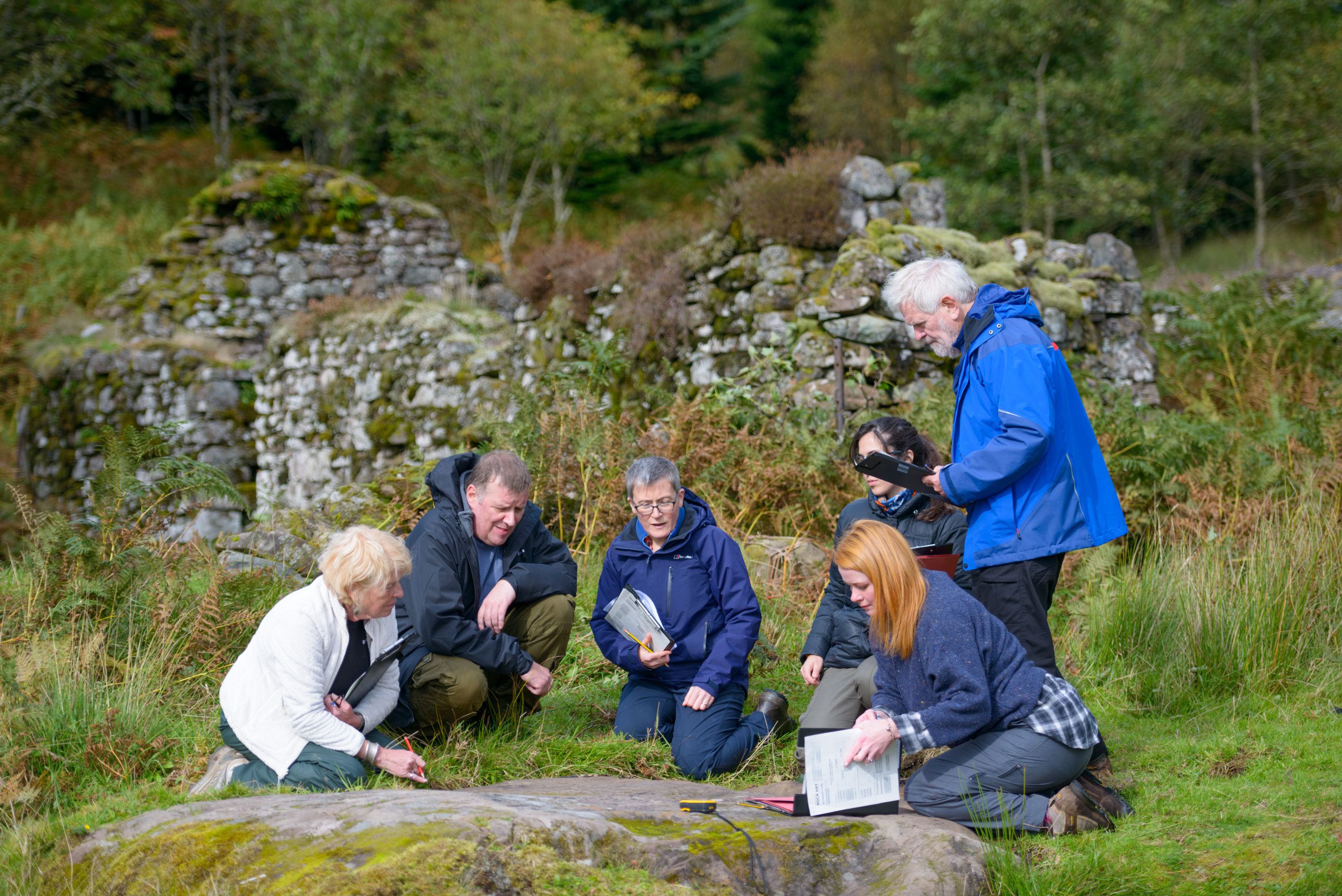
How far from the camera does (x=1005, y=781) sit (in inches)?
125

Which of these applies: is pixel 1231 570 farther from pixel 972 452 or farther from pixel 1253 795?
pixel 972 452

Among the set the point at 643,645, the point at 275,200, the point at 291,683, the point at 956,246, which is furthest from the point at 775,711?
the point at 275,200

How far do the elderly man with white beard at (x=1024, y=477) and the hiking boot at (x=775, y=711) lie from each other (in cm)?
120

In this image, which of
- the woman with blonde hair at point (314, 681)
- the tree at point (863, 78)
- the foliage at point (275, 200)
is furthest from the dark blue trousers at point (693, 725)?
the tree at point (863, 78)

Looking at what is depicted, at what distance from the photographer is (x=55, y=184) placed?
19750 millimetres

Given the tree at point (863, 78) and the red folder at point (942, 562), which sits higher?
the tree at point (863, 78)

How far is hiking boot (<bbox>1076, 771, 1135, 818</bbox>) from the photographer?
10.9 ft

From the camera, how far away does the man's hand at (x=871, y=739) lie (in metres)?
3.01

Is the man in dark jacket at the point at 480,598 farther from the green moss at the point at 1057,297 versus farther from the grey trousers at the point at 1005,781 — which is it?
the green moss at the point at 1057,297

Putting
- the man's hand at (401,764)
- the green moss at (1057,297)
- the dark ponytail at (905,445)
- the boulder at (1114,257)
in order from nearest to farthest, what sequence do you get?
1. the man's hand at (401,764)
2. the dark ponytail at (905,445)
3. the green moss at (1057,297)
4. the boulder at (1114,257)

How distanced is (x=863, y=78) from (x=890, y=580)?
24666 millimetres

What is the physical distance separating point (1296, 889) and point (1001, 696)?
92 cm

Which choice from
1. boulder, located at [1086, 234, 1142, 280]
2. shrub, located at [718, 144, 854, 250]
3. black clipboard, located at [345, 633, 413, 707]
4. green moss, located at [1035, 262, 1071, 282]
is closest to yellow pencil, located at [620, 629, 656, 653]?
black clipboard, located at [345, 633, 413, 707]

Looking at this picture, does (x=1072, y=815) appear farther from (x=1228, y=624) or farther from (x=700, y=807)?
(x=1228, y=624)
